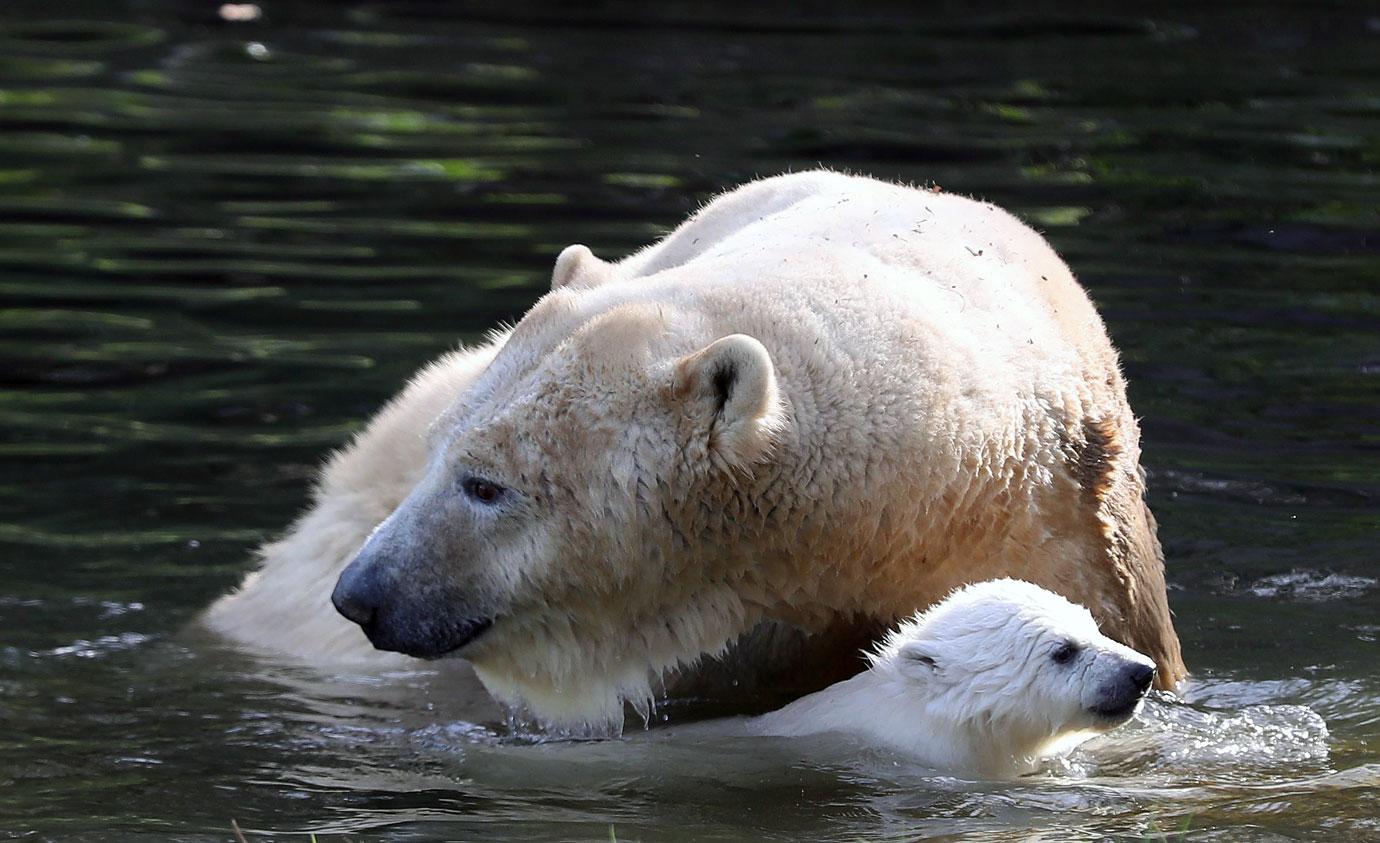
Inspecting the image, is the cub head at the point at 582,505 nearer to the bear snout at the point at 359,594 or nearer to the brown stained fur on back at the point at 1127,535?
the bear snout at the point at 359,594

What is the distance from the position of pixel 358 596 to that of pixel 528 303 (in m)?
4.79

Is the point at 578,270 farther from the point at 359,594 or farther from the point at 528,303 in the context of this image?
the point at 528,303

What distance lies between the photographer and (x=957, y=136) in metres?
12.1

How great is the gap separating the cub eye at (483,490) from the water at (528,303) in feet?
2.06

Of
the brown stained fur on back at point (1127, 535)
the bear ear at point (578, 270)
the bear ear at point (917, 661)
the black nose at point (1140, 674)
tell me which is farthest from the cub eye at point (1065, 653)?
the bear ear at point (578, 270)

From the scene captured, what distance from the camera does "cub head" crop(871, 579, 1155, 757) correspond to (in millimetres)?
4266

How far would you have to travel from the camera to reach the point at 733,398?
13.3 ft

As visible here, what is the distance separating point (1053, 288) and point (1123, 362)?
3463 mm

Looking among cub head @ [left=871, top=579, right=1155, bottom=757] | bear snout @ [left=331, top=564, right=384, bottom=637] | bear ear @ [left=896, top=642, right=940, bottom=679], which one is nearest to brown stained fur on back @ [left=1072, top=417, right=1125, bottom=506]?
cub head @ [left=871, top=579, right=1155, bottom=757]

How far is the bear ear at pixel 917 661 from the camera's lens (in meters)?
4.40

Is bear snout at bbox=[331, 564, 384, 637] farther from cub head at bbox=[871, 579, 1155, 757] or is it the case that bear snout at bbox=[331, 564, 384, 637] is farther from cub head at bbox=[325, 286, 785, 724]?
cub head at bbox=[871, 579, 1155, 757]

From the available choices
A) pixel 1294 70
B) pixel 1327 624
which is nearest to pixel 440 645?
pixel 1327 624

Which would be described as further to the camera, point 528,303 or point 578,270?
point 528,303

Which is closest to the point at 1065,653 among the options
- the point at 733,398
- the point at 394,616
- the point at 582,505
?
the point at 733,398
